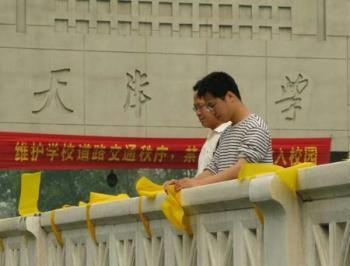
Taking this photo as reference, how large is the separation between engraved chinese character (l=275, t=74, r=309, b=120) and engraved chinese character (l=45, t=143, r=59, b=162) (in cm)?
335

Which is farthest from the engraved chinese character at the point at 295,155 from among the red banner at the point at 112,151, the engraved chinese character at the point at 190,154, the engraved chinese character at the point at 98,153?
the engraved chinese character at the point at 98,153

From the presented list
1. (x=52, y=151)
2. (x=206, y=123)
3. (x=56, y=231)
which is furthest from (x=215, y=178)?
(x=52, y=151)

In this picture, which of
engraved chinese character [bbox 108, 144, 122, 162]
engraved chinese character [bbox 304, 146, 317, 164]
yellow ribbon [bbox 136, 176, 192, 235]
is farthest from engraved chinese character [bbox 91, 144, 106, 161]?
yellow ribbon [bbox 136, 176, 192, 235]

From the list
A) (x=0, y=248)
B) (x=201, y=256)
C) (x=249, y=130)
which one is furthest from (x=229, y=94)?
(x=0, y=248)

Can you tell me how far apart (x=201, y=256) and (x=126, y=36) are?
627 inches

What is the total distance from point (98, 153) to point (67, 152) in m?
0.47

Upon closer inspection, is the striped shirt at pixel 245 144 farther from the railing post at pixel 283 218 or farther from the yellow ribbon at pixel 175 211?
the railing post at pixel 283 218

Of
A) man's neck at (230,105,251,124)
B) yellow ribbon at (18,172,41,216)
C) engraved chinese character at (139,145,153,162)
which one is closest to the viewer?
man's neck at (230,105,251,124)

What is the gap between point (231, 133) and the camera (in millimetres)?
6539

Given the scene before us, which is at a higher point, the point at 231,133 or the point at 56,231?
the point at 231,133

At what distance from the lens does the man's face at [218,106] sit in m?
6.57

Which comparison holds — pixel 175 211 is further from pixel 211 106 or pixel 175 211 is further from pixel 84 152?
pixel 84 152

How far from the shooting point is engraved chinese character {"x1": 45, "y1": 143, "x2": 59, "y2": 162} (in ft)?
70.9

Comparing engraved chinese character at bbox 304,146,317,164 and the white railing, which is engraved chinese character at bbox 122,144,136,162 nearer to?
engraved chinese character at bbox 304,146,317,164
